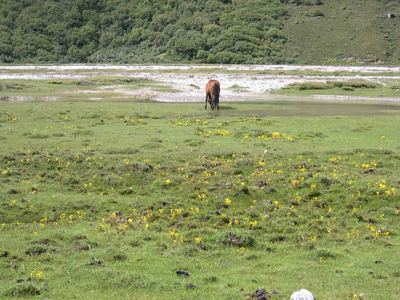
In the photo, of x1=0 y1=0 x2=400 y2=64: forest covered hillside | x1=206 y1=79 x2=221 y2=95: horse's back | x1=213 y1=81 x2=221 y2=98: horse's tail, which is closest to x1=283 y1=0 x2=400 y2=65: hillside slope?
x1=0 y1=0 x2=400 y2=64: forest covered hillside

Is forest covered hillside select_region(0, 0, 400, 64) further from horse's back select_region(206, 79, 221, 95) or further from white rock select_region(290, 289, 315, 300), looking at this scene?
white rock select_region(290, 289, 315, 300)

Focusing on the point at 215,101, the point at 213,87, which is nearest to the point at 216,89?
the point at 213,87

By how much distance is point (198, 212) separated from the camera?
55.3 ft

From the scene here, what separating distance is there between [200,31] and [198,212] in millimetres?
110263

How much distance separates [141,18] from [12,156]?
391ft

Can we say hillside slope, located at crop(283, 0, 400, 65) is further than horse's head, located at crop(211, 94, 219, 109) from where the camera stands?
Yes

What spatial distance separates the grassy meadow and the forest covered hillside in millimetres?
83488

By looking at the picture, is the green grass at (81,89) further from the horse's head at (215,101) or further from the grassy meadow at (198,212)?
the grassy meadow at (198,212)

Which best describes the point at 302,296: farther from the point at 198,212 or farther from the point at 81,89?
the point at 81,89

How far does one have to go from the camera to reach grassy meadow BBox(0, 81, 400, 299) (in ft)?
40.1

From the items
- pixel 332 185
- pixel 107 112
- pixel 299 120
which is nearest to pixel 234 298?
pixel 332 185

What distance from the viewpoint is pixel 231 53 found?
10944 centimetres

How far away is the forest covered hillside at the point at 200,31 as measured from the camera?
363ft

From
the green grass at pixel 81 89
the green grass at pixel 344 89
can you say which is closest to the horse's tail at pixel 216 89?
the green grass at pixel 81 89
